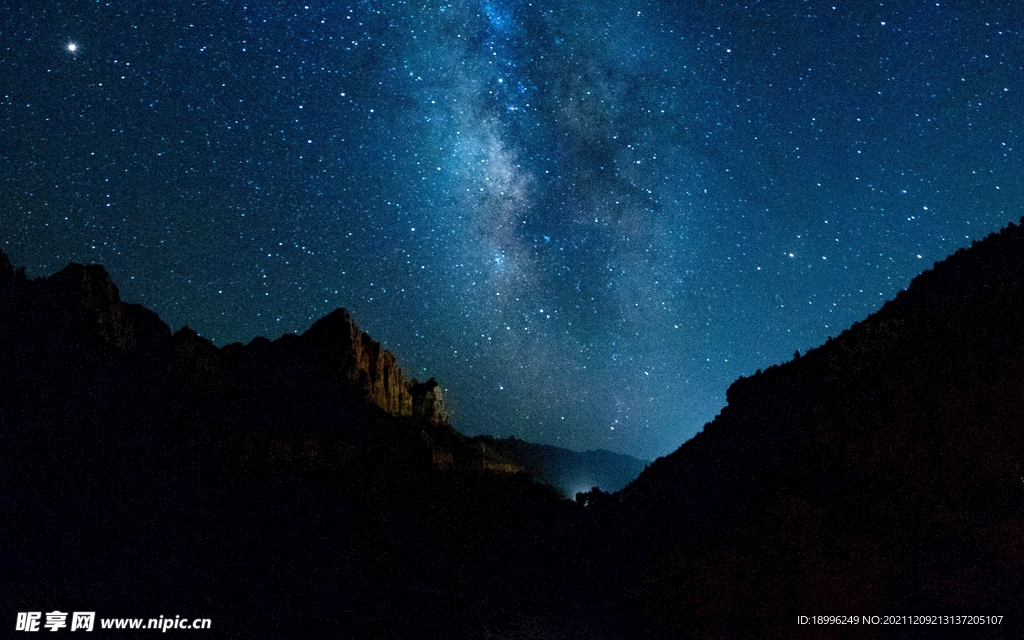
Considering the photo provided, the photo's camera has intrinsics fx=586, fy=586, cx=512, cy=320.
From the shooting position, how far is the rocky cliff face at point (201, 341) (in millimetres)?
30797

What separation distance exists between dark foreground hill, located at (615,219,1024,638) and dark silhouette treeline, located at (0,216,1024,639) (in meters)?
0.06

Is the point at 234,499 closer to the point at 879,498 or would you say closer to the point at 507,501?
the point at 507,501

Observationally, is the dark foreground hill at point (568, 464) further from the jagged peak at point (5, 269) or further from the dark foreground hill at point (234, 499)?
the jagged peak at point (5, 269)

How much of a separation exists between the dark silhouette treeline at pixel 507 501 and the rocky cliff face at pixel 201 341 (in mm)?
170

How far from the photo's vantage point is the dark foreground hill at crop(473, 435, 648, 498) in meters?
78.1

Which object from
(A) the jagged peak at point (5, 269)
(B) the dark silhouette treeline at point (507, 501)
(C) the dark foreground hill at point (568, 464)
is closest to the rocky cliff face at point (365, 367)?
(B) the dark silhouette treeline at point (507, 501)

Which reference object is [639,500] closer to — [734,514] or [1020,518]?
[734,514]

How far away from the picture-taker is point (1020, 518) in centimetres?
1568

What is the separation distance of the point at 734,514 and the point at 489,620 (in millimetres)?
9153

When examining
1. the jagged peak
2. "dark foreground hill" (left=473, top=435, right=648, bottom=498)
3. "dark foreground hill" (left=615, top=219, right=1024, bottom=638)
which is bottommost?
"dark foreground hill" (left=615, top=219, right=1024, bottom=638)

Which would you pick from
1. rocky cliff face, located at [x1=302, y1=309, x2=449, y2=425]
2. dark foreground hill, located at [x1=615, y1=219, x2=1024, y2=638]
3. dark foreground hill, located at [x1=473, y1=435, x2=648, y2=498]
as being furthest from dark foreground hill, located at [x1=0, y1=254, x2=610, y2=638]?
dark foreground hill, located at [x1=473, y1=435, x2=648, y2=498]


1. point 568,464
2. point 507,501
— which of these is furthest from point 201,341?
point 568,464

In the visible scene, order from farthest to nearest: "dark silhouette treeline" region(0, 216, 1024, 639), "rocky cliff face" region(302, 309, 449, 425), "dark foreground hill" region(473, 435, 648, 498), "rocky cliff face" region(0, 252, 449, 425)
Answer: "dark foreground hill" region(473, 435, 648, 498), "rocky cliff face" region(302, 309, 449, 425), "rocky cliff face" region(0, 252, 449, 425), "dark silhouette treeline" region(0, 216, 1024, 639)

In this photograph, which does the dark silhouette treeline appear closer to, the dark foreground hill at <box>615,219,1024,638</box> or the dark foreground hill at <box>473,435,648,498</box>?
the dark foreground hill at <box>615,219,1024,638</box>
